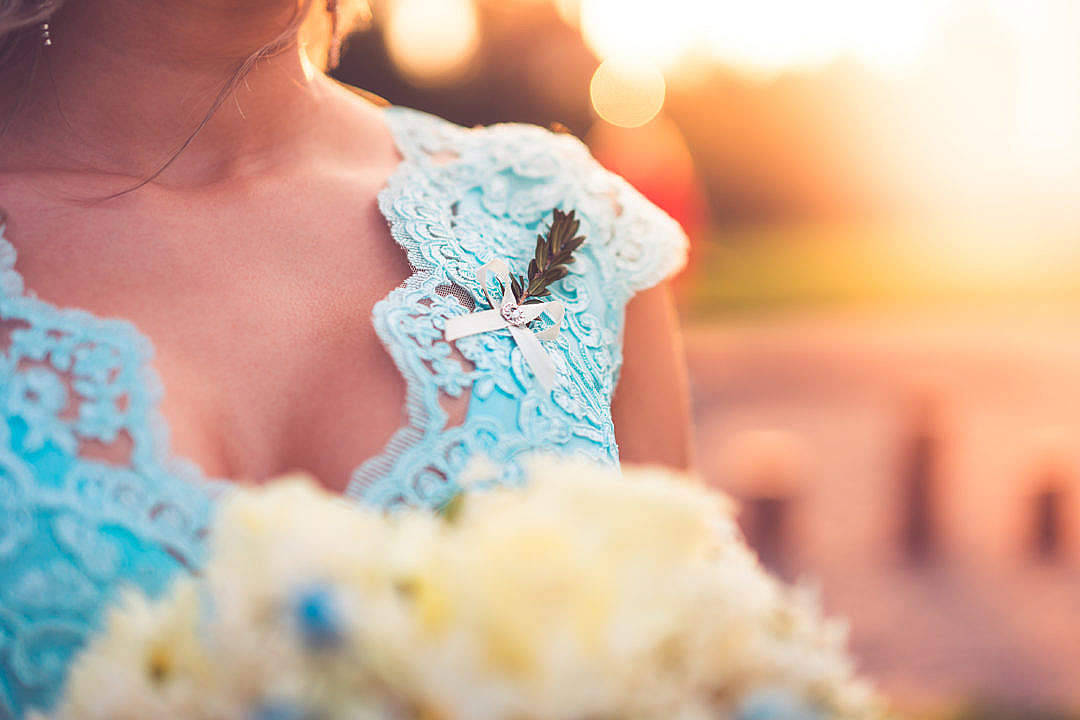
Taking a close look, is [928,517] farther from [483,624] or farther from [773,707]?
[483,624]

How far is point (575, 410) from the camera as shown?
73.5 inches

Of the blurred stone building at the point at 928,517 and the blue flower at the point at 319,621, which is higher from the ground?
the blue flower at the point at 319,621

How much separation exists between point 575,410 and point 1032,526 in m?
7.62

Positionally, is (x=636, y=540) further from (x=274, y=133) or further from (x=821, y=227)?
(x=821, y=227)

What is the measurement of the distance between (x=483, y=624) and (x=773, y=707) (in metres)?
0.25

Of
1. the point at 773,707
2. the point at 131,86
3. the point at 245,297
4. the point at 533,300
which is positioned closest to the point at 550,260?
the point at 533,300

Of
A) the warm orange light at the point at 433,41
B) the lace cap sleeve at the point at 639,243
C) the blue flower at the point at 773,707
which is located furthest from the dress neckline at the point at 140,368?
the warm orange light at the point at 433,41

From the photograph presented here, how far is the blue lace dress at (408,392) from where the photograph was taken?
147cm

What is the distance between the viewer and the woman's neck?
191 centimetres

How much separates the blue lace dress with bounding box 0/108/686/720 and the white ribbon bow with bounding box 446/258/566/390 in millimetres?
17

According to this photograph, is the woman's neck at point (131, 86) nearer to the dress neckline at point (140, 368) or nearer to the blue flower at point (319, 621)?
the dress neckline at point (140, 368)

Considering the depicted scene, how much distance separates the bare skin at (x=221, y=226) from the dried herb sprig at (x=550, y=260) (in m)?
0.23

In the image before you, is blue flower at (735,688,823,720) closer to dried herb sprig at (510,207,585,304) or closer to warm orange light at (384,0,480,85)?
dried herb sprig at (510,207,585,304)

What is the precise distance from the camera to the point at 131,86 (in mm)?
1940
